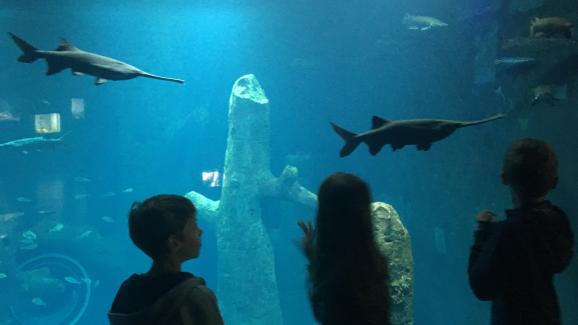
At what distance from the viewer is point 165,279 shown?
2.32m

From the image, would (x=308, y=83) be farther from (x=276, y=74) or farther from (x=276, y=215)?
(x=276, y=215)

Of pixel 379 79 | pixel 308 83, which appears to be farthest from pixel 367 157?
pixel 308 83

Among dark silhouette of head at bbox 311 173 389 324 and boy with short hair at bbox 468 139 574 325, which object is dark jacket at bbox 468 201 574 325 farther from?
dark silhouette of head at bbox 311 173 389 324

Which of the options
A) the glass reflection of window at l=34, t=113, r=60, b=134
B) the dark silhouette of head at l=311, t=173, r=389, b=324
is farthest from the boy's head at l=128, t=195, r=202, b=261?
the glass reflection of window at l=34, t=113, r=60, b=134

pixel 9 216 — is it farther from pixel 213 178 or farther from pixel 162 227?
pixel 162 227

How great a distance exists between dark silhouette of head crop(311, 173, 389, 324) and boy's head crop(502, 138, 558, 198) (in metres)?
0.94

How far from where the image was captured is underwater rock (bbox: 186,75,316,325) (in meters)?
12.4

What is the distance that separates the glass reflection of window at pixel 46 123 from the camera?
18.7 meters

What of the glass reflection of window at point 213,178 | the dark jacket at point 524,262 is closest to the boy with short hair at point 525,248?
the dark jacket at point 524,262

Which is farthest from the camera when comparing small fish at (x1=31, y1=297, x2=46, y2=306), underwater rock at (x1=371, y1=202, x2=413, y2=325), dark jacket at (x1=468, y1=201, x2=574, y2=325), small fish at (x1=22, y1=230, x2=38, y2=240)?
small fish at (x1=31, y1=297, x2=46, y2=306)

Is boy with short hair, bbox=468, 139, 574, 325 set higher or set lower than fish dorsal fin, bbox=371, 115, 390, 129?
lower

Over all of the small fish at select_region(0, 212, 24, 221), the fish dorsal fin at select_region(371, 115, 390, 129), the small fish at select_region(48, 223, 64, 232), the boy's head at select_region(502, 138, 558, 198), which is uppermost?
the fish dorsal fin at select_region(371, 115, 390, 129)

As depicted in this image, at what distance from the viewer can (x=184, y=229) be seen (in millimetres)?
2473

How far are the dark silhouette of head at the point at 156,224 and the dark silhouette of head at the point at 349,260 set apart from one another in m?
0.82
